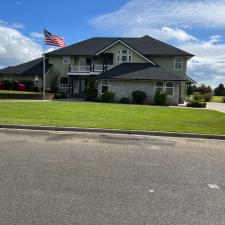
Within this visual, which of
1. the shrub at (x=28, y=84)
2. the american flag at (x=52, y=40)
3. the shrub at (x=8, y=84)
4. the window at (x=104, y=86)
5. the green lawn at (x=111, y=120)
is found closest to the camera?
the green lawn at (x=111, y=120)

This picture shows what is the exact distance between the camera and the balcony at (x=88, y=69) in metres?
40.0

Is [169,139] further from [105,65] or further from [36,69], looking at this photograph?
[36,69]

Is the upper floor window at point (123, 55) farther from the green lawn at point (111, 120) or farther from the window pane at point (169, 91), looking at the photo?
the green lawn at point (111, 120)

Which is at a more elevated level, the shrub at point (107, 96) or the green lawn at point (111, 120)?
the shrub at point (107, 96)

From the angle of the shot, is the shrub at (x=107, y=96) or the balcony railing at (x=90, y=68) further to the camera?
the balcony railing at (x=90, y=68)

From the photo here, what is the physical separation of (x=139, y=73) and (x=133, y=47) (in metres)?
7.18

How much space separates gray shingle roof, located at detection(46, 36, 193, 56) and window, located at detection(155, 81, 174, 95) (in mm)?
6482

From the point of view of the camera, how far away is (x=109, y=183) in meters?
5.72

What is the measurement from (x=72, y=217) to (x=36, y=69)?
40727mm

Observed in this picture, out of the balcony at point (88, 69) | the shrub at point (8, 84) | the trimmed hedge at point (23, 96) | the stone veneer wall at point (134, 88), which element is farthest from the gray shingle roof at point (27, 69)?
the stone veneer wall at point (134, 88)

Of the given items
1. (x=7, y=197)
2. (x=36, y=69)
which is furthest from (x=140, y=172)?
(x=36, y=69)

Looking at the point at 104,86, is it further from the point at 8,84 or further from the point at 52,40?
the point at 8,84

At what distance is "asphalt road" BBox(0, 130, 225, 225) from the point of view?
434cm

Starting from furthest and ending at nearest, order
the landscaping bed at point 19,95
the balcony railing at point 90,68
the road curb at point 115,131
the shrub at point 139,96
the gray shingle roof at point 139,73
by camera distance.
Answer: the balcony railing at point 90,68, the gray shingle roof at point 139,73, the shrub at point 139,96, the landscaping bed at point 19,95, the road curb at point 115,131
